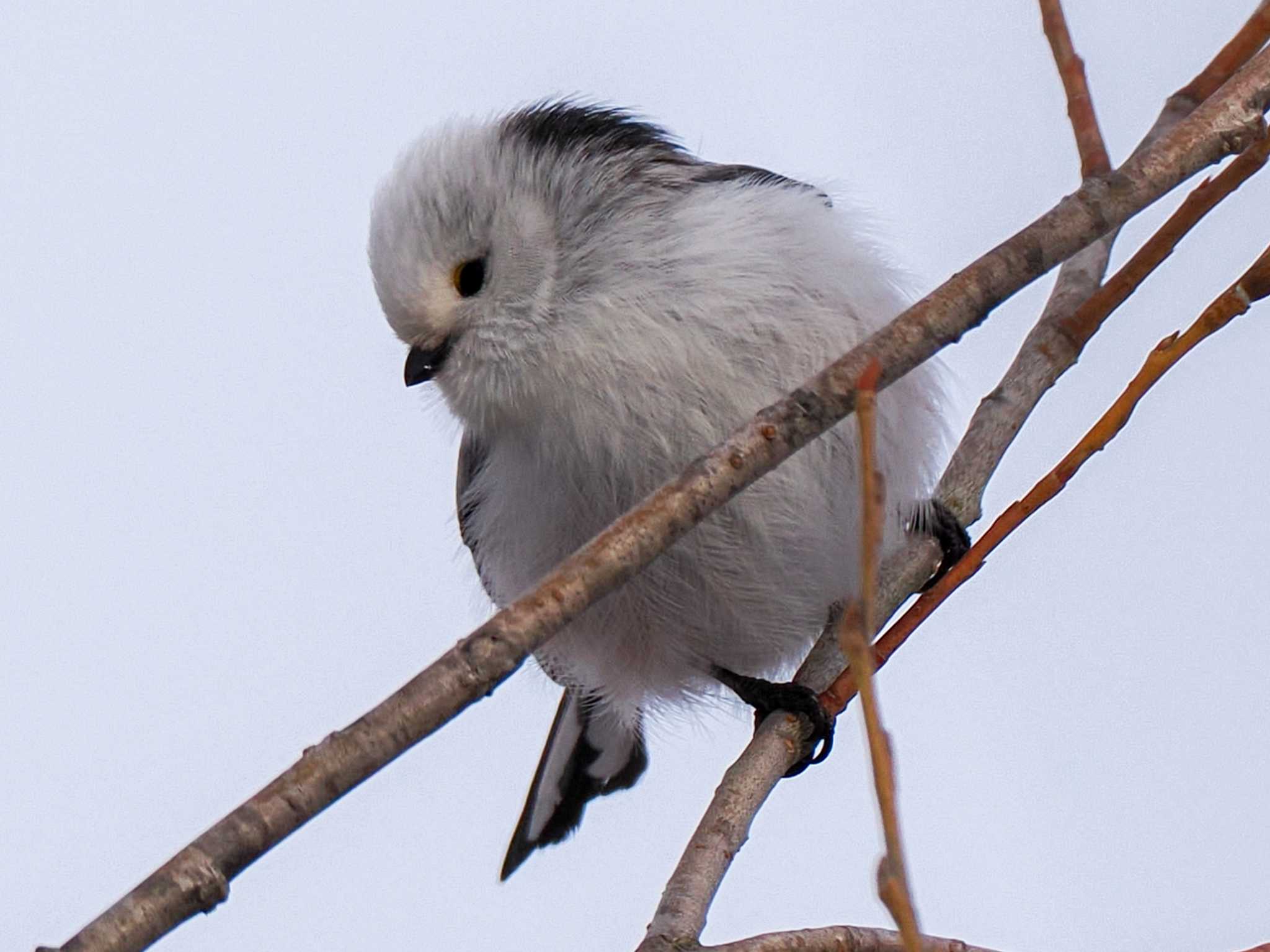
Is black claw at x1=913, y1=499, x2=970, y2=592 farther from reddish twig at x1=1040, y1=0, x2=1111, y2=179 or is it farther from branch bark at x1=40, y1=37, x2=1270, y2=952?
branch bark at x1=40, y1=37, x2=1270, y2=952

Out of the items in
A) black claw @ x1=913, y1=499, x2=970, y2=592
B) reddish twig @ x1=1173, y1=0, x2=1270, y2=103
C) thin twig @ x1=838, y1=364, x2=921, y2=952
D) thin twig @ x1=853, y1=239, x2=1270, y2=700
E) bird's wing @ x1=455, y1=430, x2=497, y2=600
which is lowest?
thin twig @ x1=838, y1=364, x2=921, y2=952

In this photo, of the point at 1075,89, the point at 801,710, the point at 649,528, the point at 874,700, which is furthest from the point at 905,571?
the point at 874,700

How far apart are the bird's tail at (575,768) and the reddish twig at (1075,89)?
1879mm

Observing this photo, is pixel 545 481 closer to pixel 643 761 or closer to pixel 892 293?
pixel 892 293

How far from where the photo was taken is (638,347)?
2.59 meters

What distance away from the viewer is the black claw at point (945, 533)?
2877mm

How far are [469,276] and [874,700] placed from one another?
1.81 m

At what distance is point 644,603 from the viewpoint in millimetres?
2939

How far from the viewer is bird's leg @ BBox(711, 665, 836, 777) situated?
8.29 ft

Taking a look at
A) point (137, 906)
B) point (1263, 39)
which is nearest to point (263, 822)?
point (137, 906)

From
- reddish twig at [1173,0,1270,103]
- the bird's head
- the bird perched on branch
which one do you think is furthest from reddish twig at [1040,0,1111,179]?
the bird's head

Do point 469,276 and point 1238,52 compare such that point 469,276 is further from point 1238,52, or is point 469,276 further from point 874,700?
point 874,700

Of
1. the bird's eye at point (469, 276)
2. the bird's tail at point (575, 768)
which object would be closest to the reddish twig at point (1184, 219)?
the bird's eye at point (469, 276)

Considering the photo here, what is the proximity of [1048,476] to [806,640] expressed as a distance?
1.51 meters
